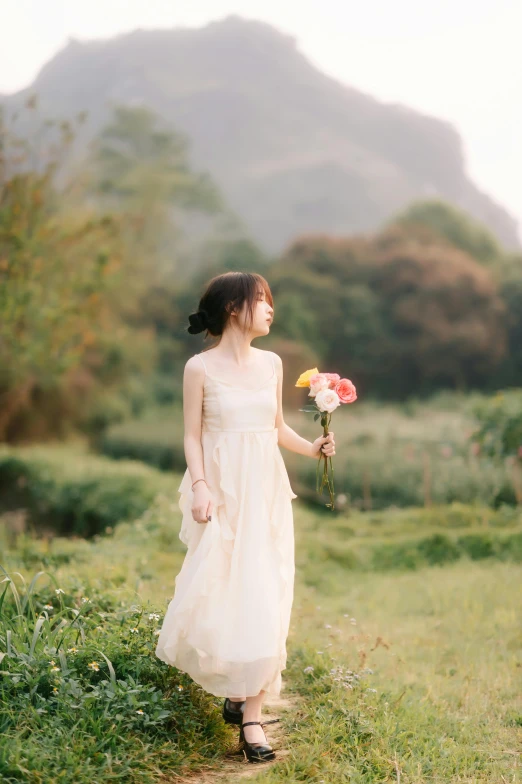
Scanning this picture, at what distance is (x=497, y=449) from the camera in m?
8.77

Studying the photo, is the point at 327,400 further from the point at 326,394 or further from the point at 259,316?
the point at 259,316

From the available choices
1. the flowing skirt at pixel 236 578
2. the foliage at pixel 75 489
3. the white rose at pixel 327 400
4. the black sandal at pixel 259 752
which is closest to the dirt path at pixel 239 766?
the black sandal at pixel 259 752

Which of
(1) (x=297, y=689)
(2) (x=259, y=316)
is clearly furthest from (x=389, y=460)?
(2) (x=259, y=316)

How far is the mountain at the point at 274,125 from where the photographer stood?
3991 centimetres

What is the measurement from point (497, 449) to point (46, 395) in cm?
1300

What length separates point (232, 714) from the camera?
3.08 m

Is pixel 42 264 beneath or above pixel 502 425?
above

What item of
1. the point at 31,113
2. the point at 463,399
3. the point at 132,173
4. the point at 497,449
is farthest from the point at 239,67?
the point at 497,449

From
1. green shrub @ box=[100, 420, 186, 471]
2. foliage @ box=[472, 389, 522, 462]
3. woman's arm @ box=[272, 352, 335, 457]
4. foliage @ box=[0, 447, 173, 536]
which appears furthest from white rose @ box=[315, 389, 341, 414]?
green shrub @ box=[100, 420, 186, 471]

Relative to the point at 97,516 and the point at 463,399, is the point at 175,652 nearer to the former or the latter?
the point at 97,516

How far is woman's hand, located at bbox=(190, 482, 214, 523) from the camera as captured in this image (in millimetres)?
2871

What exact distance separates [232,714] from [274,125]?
146ft

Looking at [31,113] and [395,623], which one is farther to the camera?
[31,113]

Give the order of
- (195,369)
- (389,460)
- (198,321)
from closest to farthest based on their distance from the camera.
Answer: (195,369)
(198,321)
(389,460)
